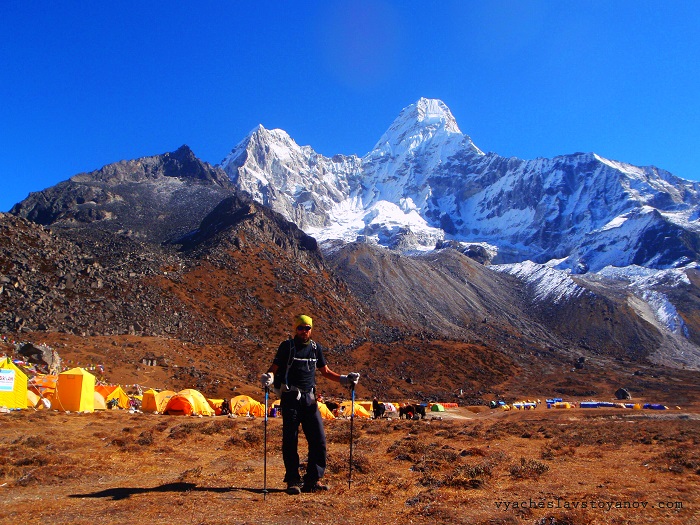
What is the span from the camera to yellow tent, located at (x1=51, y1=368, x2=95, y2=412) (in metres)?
24.2

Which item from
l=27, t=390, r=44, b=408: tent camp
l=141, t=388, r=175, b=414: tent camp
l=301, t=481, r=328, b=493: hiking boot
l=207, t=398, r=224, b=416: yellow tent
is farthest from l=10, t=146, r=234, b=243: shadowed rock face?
l=301, t=481, r=328, b=493: hiking boot

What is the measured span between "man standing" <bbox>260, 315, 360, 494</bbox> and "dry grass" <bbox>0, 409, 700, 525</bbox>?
0.50 meters

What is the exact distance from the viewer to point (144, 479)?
951 cm

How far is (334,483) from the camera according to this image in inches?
356

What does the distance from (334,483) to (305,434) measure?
1.34m

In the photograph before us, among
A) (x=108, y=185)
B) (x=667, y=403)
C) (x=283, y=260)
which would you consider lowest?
(x=667, y=403)

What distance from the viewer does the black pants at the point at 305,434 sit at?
332 inches

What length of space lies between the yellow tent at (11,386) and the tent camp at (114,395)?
21.7 ft

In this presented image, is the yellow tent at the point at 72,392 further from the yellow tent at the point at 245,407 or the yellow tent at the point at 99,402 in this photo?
the yellow tent at the point at 245,407

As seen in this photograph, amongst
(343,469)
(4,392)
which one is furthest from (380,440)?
(4,392)

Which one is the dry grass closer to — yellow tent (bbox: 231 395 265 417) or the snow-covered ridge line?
yellow tent (bbox: 231 395 265 417)

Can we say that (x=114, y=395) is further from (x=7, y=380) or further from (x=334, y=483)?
(x=334, y=483)

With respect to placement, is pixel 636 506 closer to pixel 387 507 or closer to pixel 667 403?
pixel 387 507

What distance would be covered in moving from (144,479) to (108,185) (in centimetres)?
15421
